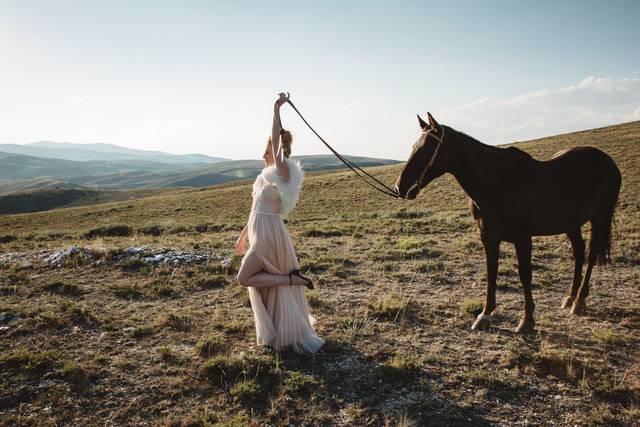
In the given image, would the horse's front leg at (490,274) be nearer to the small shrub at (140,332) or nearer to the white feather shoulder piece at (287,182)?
the white feather shoulder piece at (287,182)

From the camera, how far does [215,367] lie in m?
4.51

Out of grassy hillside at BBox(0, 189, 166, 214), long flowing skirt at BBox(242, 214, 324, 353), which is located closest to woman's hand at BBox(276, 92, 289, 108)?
long flowing skirt at BBox(242, 214, 324, 353)

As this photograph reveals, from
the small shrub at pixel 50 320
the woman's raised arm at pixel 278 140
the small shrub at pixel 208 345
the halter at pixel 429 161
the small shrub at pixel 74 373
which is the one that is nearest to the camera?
the small shrub at pixel 74 373

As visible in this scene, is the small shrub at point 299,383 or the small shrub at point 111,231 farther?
the small shrub at point 111,231

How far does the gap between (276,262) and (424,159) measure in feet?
7.92

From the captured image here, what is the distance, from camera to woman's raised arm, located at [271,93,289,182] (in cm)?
476

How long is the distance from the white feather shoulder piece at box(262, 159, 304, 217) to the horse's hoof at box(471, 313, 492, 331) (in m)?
3.36

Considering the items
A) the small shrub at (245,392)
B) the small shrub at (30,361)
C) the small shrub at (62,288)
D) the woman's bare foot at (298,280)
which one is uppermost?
the woman's bare foot at (298,280)

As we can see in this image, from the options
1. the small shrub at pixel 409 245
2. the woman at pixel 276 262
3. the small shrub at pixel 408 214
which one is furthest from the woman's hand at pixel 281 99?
the small shrub at pixel 408 214

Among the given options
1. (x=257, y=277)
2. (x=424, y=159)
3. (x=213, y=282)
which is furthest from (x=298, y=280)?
(x=213, y=282)

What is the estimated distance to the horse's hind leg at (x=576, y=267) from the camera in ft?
21.2

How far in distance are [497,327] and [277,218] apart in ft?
12.4

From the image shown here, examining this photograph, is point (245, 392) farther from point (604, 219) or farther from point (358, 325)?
point (604, 219)

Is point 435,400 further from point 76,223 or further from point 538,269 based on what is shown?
point 76,223
